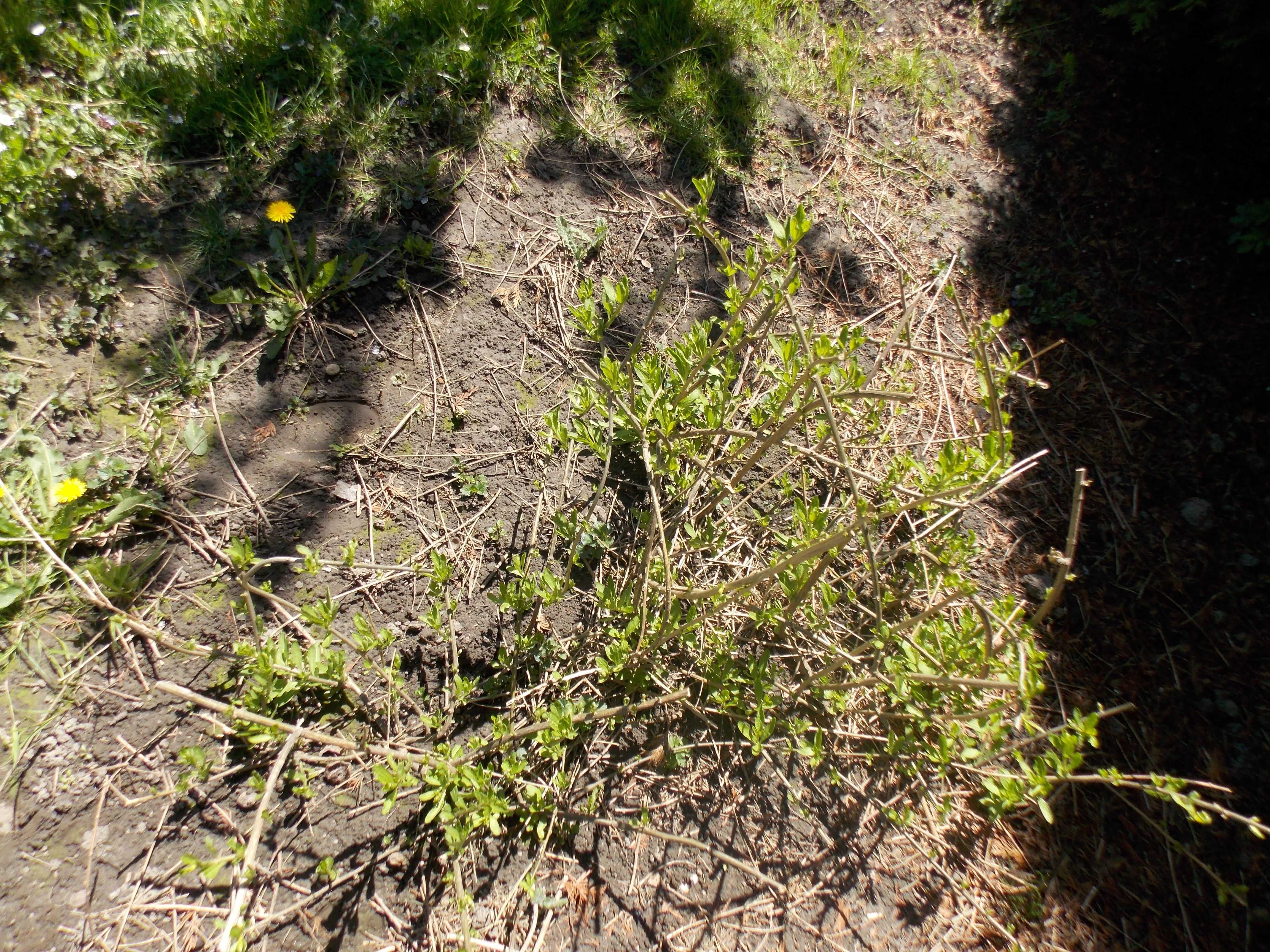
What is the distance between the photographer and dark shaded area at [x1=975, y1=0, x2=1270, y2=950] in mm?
2193

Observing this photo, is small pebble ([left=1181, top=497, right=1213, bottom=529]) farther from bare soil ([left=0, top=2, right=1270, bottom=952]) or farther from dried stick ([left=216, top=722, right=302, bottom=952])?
dried stick ([left=216, top=722, right=302, bottom=952])

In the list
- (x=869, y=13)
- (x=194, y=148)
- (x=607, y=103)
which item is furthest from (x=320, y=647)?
(x=869, y=13)

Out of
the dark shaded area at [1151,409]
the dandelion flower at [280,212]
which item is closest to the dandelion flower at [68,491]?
the dandelion flower at [280,212]

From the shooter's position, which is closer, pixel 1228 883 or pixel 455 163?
pixel 1228 883

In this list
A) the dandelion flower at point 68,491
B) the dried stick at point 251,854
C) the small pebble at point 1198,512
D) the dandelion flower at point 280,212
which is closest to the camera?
the dried stick at point 251,854

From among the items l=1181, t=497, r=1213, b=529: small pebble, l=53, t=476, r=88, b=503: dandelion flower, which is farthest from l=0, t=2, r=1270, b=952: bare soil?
l=53, t=476, r=88, b=503: dandelion flower

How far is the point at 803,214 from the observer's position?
1667 millimetres

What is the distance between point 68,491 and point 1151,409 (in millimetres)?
3997

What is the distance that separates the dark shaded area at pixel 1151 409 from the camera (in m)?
2.19

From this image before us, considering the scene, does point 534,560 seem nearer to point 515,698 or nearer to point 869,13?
point 515,698

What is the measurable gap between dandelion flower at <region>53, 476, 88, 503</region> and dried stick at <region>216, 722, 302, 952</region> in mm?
950

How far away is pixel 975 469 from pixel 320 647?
6.02ft

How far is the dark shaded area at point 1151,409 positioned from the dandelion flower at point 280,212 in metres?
2.94

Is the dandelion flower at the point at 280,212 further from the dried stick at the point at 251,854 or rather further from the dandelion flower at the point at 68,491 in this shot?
the dried stick at the point at 251,854
